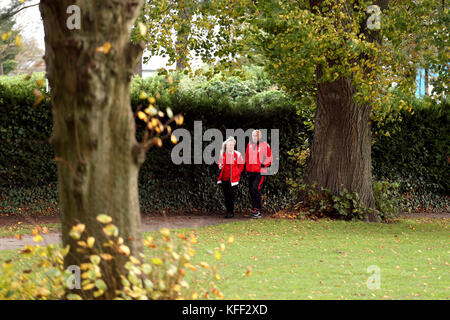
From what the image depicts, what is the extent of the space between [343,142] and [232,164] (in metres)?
2.79

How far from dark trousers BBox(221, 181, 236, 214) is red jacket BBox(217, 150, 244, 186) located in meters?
0.13

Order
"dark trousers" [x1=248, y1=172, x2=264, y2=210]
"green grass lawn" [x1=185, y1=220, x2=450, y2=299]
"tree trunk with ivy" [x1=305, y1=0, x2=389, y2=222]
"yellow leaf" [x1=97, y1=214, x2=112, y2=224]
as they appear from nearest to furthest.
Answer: "yellow leaf" [x1=97, y1=214, x2=112, y2=224], "green grass lawn" [x1=185, y1=220, x2=450, y2=299], "tree trunk with ivy" [x1=305, y1=0, x2=389, y2=222], "dark trousers" [x1=248, y1=172, x2=264, y2=210]

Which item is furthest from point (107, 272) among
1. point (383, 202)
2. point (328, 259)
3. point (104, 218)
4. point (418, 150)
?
point (418, 150)

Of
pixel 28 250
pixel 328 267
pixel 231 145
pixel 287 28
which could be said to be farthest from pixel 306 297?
pixel 231 145

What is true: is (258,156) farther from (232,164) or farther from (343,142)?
(343,142)

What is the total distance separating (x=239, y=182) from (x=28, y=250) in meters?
11.4

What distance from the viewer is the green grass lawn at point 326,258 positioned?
676 centimetres

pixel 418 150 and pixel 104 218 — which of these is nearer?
pixel 104 218

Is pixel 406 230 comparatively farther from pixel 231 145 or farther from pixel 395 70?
pixel 231 145

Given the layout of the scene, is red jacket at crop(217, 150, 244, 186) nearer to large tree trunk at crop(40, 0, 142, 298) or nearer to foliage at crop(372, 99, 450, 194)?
foliage at crop(372, 99, 450, 194)

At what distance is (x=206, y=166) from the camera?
1576 centimetres

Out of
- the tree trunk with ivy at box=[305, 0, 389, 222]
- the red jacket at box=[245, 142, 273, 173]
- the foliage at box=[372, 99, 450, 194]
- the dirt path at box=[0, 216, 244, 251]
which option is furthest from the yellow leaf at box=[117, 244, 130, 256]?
the foliage at box=[372, 99, 450, 194]

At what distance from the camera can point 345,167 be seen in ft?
46.8

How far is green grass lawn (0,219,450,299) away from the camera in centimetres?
676
